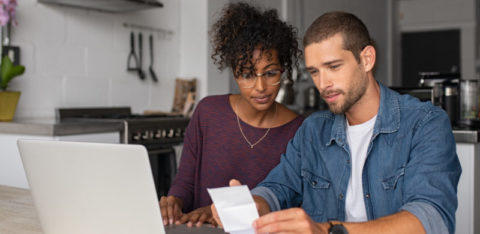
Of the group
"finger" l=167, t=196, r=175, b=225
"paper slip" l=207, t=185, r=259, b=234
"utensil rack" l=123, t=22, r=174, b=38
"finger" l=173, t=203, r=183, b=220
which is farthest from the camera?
"utensil rack" l=123, t=22, r=174, b=38

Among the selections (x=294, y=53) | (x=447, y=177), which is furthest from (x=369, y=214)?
(x=294, y=53)

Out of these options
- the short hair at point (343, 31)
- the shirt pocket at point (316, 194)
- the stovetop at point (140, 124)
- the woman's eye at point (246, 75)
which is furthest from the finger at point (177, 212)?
the stovetop at point (140, 124)

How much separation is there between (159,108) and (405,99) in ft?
7.94

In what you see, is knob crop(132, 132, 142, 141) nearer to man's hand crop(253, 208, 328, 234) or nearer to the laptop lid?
the laptop lid

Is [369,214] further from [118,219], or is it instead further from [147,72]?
[147,72]

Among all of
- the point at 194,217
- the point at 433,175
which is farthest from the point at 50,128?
the point at 433,175

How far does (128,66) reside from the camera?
3.25 m

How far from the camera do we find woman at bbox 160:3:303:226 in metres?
1.60

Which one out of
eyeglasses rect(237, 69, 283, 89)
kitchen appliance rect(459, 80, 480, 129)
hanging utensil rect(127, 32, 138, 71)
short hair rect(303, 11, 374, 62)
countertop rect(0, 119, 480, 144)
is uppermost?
hanging utensil rect(127, 32, 138, 71)

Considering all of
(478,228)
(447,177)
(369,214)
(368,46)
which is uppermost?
(368,46)

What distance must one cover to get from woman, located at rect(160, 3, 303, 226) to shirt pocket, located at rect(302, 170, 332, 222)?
0.82 feet

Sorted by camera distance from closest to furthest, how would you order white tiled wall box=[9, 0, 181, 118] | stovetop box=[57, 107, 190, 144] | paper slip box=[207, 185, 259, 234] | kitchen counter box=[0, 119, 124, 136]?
paper slip box=[207, 185, 259, 234], kitchen counter box=[0, 119, 124, 136], stovetop box=[57, 107, 190, 144], white tiled wall box=[9, 0, 181, 118]

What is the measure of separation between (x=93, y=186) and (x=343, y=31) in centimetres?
77

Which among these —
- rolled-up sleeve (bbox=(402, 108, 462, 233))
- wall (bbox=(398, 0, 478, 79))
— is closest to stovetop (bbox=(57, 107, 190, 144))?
rolled-up sleeve (bbox=(402, 108, 462, 233))
